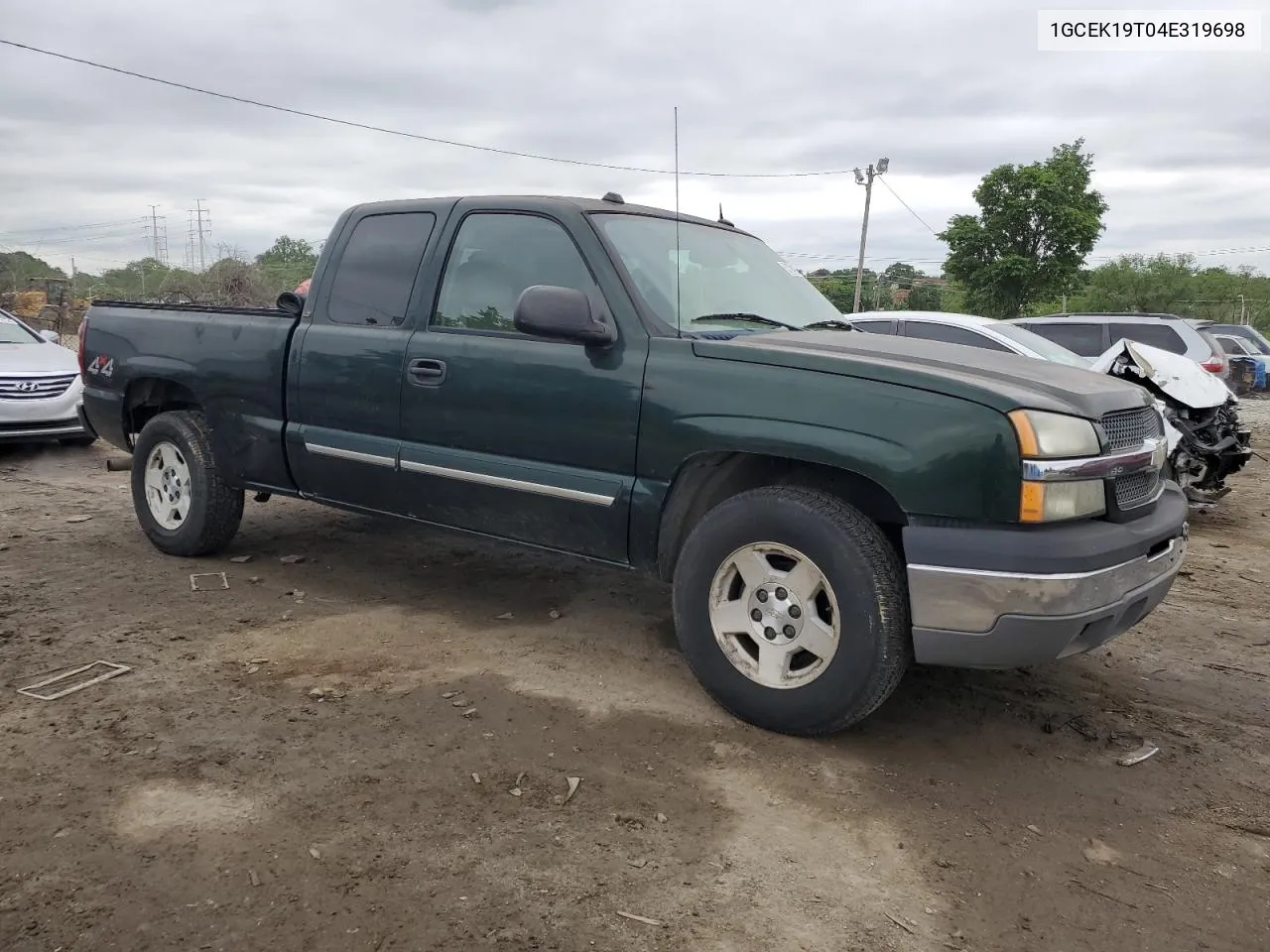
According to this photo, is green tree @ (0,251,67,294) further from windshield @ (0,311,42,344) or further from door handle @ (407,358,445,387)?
door handle @ (407,358,445,387)

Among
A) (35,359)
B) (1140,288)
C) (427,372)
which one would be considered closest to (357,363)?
(427,372)

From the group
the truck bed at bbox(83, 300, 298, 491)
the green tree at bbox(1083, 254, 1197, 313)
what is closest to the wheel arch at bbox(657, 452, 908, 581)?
the truck bed at bbox(83, 300, 298, 491)

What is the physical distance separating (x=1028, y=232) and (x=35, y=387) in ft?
99.4

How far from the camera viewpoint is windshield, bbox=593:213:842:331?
391 cm

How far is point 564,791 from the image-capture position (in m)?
3.03

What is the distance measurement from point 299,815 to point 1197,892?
2.47 meters

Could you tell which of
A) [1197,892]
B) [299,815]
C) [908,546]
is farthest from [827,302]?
[299,815]

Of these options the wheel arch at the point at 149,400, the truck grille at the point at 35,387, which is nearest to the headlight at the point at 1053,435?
the wheel arch at the point at 149,400

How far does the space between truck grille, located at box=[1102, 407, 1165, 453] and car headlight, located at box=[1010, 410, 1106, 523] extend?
0.54ft

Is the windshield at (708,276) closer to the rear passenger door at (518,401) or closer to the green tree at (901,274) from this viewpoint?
the rear passenger door at (518,401)

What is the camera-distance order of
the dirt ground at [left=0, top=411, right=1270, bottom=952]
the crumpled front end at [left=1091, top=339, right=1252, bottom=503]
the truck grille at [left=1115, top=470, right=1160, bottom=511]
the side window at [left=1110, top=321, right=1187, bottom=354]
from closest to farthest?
the dirt ground at [left=0, top=411, right=1270, bottom=952] < the truck grille at [left=1115, top=470, right=1160, bottom=511] < the crumpled front end at [left=1091, top=339, right=1252, bottom=503] < the side window at [left=1110, top=321, right=1187, bottom=354]

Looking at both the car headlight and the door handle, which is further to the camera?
the door handle

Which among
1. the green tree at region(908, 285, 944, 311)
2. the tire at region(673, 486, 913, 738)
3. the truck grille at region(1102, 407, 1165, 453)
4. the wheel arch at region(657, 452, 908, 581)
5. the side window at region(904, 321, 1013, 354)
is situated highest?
the green tree at region(908, 285, 944, 311)

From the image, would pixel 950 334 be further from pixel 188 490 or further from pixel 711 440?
pixel 188 490
